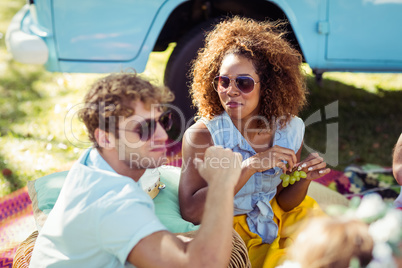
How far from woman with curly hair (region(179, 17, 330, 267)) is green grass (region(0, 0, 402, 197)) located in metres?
1.49

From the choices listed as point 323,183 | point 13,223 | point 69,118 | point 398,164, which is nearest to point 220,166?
point 398,164

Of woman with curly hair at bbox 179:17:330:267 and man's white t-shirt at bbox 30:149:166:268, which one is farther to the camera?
woman with curly hair at bbox 179:17:330:267

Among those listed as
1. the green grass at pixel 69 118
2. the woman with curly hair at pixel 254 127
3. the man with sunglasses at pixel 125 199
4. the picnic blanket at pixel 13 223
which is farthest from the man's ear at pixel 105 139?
the green grass at pixel 69 118

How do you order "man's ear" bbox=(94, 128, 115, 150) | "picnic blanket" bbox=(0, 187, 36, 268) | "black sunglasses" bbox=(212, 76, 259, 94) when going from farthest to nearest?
1. "picnic blanket" bbox=(0, 187, 36, 268)
2. "black sunglasses" bbox=(212, 76, 259, 94)
3. "man's ear" bbox=(94, 128, 115, 150)

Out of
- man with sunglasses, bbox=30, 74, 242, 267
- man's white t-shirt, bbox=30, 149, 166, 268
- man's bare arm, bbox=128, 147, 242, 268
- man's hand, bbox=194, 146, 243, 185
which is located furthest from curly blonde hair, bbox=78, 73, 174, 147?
man's bare arm, bbox=128, 147, 242, 268

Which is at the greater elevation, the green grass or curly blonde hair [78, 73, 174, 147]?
curly blonde hair [78, 73, 174, 147]

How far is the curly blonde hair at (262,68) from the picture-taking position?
2.51m

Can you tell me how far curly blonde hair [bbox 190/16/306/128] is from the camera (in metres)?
2.51

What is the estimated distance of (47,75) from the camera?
22.1 feet

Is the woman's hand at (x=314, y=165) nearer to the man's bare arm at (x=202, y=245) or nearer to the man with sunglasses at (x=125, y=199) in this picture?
the man with sunglasses at (x=125, y=199)

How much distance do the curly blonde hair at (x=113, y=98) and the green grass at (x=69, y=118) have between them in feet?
6.04

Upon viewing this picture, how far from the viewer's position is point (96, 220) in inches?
60.6

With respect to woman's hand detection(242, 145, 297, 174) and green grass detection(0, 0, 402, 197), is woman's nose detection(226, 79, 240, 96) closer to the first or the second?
woman's hand detection(242, 145, 297, 174)

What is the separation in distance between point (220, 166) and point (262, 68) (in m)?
1.06
